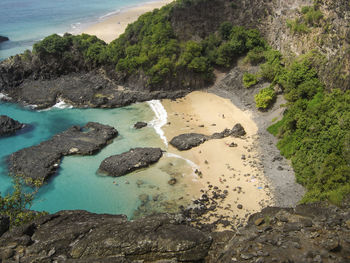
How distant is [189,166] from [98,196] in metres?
11.3

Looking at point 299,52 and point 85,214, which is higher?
point 299,52

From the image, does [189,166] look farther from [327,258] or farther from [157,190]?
[327,258]

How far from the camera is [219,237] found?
26.5 meters

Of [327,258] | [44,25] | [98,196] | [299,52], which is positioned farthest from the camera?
[44,25]

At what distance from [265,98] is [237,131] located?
8.15m

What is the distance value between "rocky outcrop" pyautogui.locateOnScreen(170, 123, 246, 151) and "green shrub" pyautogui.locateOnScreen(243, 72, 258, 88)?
461 inches

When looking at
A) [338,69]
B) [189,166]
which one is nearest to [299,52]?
[338,69]

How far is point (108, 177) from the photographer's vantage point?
39500 millimetres

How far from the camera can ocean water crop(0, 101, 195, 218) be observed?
35.7 metres

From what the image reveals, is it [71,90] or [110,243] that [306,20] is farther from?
[110,243]

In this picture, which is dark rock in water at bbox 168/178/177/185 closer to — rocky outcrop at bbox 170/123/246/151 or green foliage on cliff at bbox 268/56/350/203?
rocky outcrop at bbox 170/123/246/151

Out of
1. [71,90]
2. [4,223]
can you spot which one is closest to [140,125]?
[71,90]

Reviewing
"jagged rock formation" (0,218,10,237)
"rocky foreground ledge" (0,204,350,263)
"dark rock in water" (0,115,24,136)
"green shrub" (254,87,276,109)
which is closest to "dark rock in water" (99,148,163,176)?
"rocky foreground ledge" (0,204,350,263)

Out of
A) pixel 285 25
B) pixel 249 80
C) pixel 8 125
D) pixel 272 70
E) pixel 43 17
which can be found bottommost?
pixel 8 125
